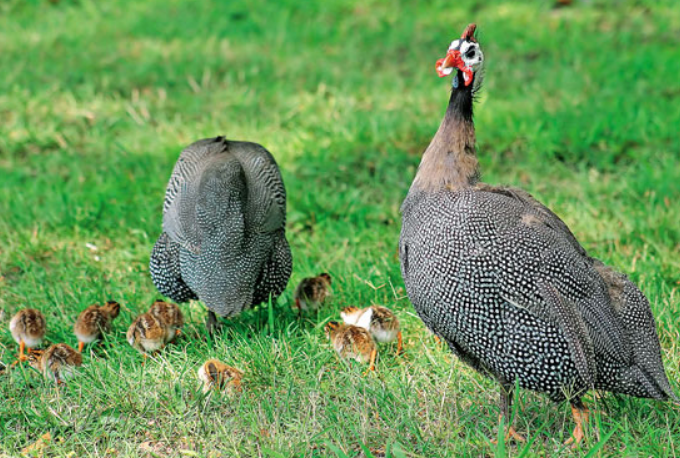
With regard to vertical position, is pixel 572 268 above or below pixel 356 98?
above

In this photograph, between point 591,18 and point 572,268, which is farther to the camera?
point 591,18

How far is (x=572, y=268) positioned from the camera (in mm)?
3045

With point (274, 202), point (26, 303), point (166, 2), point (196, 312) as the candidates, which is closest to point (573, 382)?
point (274, 202)

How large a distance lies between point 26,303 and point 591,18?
5906 mm

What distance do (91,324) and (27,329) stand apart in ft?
0.91

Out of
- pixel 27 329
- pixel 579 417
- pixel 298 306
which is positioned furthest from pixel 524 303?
pixel 27 329

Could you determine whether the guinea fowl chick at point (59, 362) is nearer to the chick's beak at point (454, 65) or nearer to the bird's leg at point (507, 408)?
the bird's leg at point (507, 408)

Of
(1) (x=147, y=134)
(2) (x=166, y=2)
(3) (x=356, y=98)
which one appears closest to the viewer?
(1) (x=147, y=134)

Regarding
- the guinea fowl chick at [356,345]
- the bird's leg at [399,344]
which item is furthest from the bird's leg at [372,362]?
the bird's leg at [399,344]

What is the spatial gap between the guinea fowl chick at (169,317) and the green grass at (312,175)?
76 millimetres

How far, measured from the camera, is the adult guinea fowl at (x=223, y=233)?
3.78m

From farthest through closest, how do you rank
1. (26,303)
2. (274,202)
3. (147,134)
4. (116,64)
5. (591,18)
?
(591,18) → (116,64) → (147,134) → (26,303) → (274,202)

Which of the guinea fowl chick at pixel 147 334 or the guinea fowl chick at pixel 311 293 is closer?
the guinea fowl chick at pixel 147 334

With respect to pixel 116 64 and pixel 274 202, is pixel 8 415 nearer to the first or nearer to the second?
pixel 274 202
